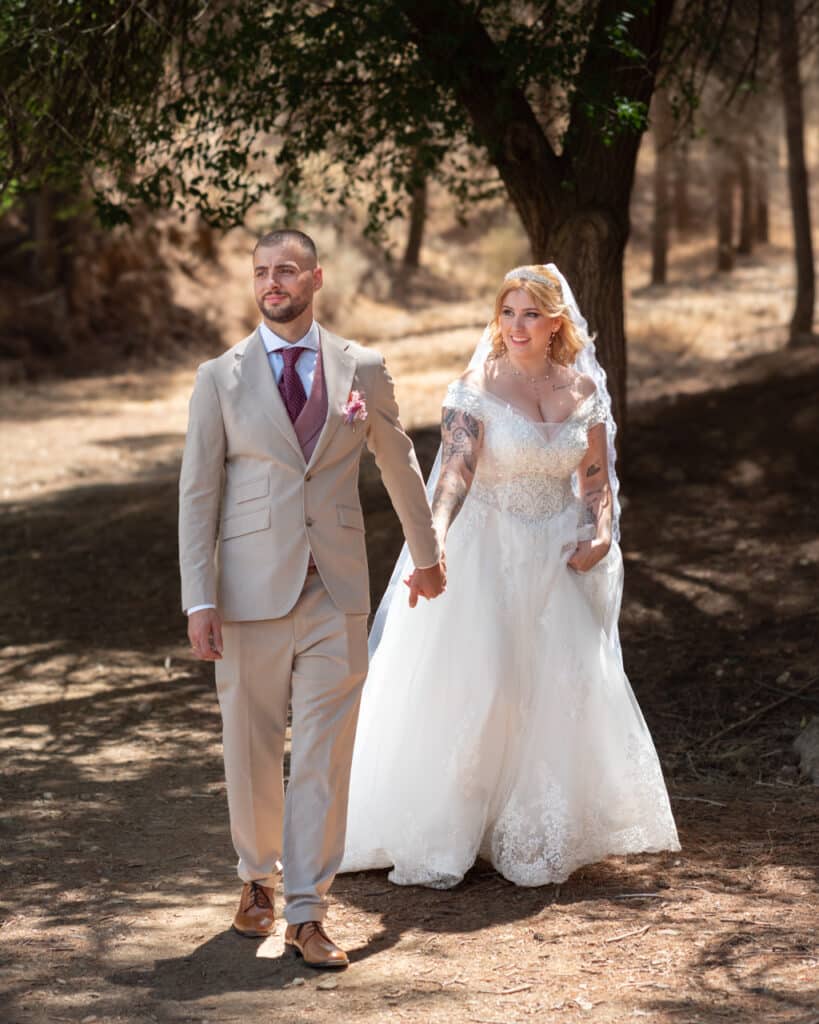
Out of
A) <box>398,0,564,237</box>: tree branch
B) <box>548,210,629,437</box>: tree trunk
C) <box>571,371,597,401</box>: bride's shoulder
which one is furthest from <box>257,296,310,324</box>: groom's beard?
<box>548,210,629,437</box>: tree trunk

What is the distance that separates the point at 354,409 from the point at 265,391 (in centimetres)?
28

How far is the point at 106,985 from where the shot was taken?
4.28 meters

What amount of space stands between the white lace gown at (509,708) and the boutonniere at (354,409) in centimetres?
108

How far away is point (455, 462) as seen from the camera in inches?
210

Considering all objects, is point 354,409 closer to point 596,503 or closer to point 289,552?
point 289,552

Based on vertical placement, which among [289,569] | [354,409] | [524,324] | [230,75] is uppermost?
[230,75]

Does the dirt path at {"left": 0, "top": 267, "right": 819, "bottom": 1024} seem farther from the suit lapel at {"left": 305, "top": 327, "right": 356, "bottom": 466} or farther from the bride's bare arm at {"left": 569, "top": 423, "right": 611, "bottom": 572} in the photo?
the suit lapel at {"left": 305, "top": 327, "right": 356, "bottom": 466}

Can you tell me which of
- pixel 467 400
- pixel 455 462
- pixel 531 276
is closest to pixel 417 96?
pixel 531 276

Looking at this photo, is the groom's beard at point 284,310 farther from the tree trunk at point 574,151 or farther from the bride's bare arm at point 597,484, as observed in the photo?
the tree trunk at point 574,151

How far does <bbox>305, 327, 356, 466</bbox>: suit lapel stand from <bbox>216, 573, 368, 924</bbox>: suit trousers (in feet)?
1.40

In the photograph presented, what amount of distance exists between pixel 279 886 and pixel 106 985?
105cm

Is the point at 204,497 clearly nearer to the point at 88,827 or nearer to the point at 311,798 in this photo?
the point at 311,798

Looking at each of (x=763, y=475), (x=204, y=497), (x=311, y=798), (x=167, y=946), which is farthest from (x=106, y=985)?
(x=763, y=475)

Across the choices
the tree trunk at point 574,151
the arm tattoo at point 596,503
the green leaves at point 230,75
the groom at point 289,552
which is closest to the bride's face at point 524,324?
the arm tattoo at point 596,503
